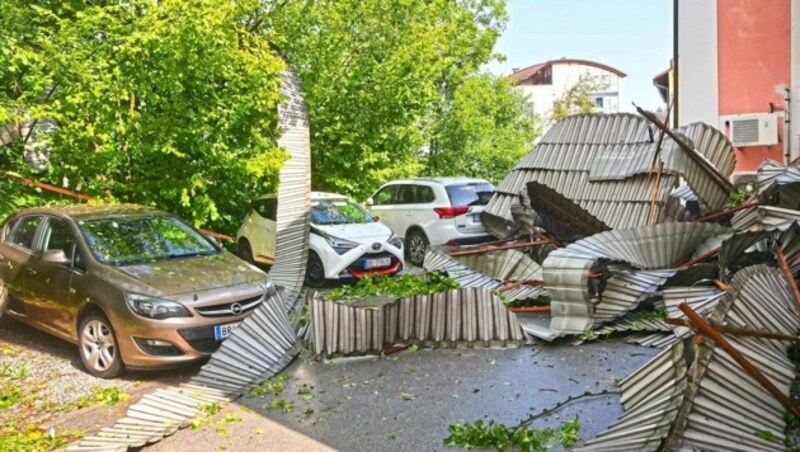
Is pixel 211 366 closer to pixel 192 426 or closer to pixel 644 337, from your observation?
pixel 192 426

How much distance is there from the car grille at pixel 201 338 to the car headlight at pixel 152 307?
182 millimetres

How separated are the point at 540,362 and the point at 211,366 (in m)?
3.21

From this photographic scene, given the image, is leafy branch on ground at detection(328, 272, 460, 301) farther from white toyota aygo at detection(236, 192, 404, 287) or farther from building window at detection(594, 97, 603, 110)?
building window at detection(594, 97, 603, 110)

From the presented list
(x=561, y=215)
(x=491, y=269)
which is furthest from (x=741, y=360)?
(x=561, y=215)

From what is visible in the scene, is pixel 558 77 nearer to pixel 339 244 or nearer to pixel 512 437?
pixel 339 244

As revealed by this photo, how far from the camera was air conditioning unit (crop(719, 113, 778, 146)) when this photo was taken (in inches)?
452

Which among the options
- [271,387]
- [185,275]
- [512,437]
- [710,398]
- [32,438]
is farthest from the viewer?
[185,275]

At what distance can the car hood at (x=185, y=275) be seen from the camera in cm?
688

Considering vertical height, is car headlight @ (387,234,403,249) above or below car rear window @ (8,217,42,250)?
below

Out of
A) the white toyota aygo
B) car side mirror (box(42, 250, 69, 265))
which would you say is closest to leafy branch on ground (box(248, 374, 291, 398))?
car side mirror (box(42, 250, 69, 265))

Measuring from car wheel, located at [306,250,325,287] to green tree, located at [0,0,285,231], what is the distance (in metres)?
1.57

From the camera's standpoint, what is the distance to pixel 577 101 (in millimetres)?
35625

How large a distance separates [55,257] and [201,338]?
188cm

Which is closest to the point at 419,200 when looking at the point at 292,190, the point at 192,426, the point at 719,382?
the point at 292,190
